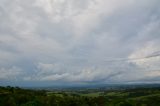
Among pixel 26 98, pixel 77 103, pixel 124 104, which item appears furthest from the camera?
pixel 77 103

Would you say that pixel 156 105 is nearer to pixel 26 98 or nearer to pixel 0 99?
pixel 26 98

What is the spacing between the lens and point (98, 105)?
179500 mm

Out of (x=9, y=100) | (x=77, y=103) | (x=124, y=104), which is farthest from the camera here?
(x=77, y=103)

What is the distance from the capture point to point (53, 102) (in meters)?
182

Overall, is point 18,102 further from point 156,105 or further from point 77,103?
point 156,105

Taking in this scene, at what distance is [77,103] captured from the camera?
18612 cm

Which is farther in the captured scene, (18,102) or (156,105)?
(156,105)

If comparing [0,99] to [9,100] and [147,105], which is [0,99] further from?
[147,105]

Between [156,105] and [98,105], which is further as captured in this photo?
[156,105]

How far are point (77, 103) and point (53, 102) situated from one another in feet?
50.3

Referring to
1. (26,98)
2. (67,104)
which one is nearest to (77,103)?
(67,104)

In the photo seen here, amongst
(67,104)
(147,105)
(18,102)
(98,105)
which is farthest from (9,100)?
(147,105)

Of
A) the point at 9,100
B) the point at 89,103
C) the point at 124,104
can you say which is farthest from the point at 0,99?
the point at 124,104

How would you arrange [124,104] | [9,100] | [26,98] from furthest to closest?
[26,98]
[9,100]
[124,104]
